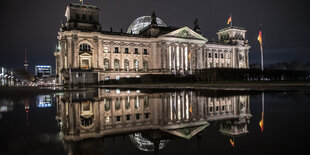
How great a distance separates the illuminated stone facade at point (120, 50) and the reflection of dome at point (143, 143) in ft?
170

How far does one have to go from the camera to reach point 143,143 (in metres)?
3.56

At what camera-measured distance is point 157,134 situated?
13.8 feet

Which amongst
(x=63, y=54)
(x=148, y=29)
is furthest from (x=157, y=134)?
(x=148, y=29)

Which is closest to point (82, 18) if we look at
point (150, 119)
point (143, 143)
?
point (150, 119)

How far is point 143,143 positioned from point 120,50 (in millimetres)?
61230

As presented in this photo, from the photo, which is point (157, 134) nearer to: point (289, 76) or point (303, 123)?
point (303, 123)

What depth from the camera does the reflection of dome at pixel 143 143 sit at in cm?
335

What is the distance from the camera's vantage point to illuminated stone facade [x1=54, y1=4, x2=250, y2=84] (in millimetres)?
55491

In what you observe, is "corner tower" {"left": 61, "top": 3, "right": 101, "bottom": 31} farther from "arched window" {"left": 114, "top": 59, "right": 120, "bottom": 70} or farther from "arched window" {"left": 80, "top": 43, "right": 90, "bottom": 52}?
"arched window" {"left": 114, "top": 59, "right": 120, "bottom": 70}

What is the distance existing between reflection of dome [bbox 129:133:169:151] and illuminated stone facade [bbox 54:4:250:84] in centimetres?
5188

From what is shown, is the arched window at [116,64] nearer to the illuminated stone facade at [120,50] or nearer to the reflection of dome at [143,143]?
the illuminated stone facade at [120,50]

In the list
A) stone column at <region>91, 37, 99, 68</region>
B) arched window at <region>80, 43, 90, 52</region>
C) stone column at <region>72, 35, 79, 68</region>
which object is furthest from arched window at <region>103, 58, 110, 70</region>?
stone column at <region>72, 35, 79, 68</region>

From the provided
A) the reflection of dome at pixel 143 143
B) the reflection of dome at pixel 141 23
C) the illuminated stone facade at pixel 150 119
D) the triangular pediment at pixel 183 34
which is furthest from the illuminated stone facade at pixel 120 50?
the reflection of dome at pixel 143 143

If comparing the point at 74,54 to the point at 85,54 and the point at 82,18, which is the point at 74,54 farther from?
the point at 82,18
